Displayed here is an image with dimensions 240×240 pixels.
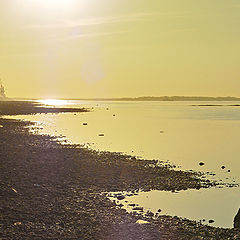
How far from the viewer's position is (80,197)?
62.5ft

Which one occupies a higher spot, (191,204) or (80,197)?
(80,197)

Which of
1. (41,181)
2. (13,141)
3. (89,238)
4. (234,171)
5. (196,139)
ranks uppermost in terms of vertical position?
(196,139)

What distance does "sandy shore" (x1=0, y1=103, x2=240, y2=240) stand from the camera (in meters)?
14.1

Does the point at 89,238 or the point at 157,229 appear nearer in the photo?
the point at 89,238

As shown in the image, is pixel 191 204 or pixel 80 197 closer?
pixel 80 197

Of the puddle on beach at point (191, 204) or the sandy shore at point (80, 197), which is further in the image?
the puddle on beach at point (191, 204)

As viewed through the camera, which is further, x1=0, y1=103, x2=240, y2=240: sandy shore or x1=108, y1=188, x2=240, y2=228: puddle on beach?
x1=108, y1=188, x2=240, y2=228: puddle on beach

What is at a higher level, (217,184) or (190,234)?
(217,184)

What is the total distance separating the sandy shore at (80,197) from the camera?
14.1m

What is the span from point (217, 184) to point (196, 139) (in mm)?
34624

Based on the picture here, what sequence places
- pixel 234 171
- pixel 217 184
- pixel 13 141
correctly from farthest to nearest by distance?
pixel 13 141 < pixel 234 171 < pixel 217 184

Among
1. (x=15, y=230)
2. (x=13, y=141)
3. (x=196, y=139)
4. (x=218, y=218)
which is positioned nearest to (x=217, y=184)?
(x=218, y=218)

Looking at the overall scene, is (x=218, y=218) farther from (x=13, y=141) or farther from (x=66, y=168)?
(x=13, y=141)

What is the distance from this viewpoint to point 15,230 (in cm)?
1327
